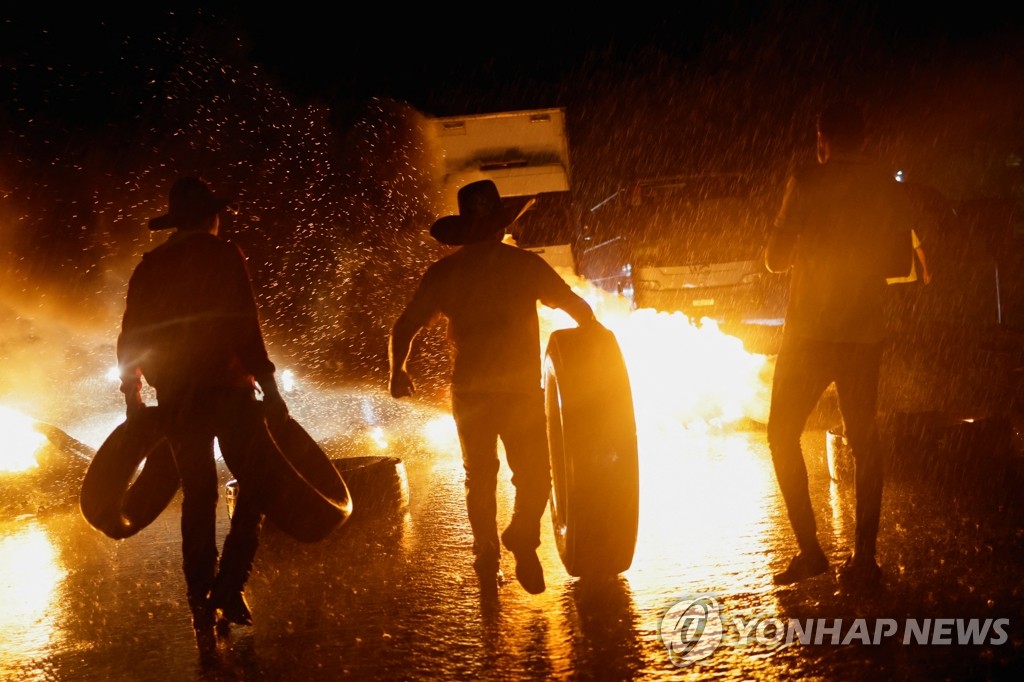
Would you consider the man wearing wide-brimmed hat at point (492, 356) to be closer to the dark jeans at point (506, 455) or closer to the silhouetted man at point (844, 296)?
the dark jeans at point (506, 455)

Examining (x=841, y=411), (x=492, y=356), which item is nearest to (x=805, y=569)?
(x=841, y=411)

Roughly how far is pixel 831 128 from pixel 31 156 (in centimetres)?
1580

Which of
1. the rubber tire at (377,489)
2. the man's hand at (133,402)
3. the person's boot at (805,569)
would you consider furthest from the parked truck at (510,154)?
the person's boot at (805,569)

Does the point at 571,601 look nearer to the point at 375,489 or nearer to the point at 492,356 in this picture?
the point at 492,356

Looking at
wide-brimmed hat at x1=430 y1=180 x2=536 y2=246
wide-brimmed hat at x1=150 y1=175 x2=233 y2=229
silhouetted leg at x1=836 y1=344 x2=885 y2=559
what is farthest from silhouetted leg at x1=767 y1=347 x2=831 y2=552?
wide-brimmed hat at x1=150 y1=175 x2=233 y2=229

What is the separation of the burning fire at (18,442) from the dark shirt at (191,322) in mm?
6280

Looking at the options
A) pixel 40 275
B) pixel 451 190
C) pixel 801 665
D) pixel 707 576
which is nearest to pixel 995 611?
pixel 801 665

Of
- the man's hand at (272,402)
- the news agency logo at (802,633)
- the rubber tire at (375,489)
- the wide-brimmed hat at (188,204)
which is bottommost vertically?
the news agency logo at (802,633)

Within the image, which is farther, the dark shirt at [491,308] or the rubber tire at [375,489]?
the rubber tire at [375,489]

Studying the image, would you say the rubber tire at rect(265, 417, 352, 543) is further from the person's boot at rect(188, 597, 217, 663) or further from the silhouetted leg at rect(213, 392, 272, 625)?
the person's boot at rect(188, 597, 217, 663)

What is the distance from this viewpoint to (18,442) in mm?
9578

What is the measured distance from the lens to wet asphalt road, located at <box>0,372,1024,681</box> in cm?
337

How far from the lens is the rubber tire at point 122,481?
4.56 metres

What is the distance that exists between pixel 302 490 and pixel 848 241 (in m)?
3.04
